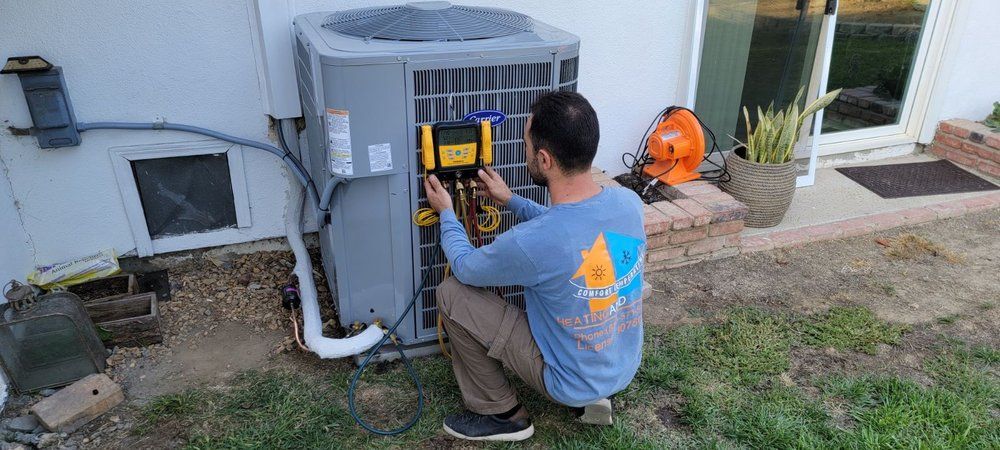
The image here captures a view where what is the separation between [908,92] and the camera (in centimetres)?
507

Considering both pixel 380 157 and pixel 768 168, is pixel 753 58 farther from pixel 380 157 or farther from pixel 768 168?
pixel 380 157

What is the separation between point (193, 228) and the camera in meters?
3.30

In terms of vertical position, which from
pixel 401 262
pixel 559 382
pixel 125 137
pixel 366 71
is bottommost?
pixel 559 382

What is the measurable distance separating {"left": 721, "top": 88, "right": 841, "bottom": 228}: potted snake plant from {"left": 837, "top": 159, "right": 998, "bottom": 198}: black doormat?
1.05 m

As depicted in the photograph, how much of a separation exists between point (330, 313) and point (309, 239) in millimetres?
627

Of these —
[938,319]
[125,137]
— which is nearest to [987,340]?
[938,319]

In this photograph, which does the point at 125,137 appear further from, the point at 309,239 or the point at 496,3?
the point at 496,3

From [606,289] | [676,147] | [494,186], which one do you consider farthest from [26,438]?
[676,147]

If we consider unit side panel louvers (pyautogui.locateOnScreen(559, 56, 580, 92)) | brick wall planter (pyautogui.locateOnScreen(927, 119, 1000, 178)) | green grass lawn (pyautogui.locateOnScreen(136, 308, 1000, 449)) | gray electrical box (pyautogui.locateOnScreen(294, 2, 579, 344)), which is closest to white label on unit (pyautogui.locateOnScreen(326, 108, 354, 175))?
gray electrical box (pyautogui.locateOnScreen(294, 2, 579, 344))

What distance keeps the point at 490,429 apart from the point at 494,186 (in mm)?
883

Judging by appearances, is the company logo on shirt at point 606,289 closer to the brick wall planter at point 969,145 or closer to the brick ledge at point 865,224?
the brick ledge at point 865,224

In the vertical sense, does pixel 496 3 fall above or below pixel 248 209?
above

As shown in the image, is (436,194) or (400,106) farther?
(436,194)

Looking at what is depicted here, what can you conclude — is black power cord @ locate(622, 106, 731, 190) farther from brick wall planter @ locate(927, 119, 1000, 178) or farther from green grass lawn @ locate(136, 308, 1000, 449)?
brick wall planter @ locate(927, 119, 1000, 178)
